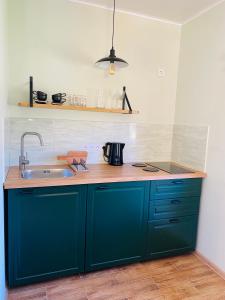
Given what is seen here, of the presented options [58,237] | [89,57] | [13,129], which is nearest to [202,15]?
[89,57]

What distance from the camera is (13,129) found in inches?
85.9

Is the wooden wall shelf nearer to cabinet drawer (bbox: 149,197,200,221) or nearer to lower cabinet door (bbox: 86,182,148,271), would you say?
lower cabinet door (bbox: 86,182,148,271)

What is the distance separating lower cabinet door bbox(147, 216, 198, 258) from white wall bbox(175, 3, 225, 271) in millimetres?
110

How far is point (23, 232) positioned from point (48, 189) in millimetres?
375

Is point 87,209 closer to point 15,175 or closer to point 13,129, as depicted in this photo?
point 15,175

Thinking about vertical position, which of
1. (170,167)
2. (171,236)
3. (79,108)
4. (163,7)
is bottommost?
(171,236)

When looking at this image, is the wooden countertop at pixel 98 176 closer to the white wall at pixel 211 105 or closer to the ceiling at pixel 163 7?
the white wall at pixel 211 105

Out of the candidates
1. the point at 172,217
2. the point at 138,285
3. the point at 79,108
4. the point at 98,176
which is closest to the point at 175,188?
the point at 172,217

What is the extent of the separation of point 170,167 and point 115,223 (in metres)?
0.91

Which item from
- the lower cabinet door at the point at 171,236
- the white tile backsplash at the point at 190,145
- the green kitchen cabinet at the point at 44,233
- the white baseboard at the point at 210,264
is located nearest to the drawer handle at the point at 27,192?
the green kitchen cabinet at the point at 44,233

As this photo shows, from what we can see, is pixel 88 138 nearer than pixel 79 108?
No

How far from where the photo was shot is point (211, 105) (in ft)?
7.50

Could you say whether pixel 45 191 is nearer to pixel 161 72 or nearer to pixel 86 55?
pixel 86 55

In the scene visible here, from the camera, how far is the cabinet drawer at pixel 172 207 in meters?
2.20
